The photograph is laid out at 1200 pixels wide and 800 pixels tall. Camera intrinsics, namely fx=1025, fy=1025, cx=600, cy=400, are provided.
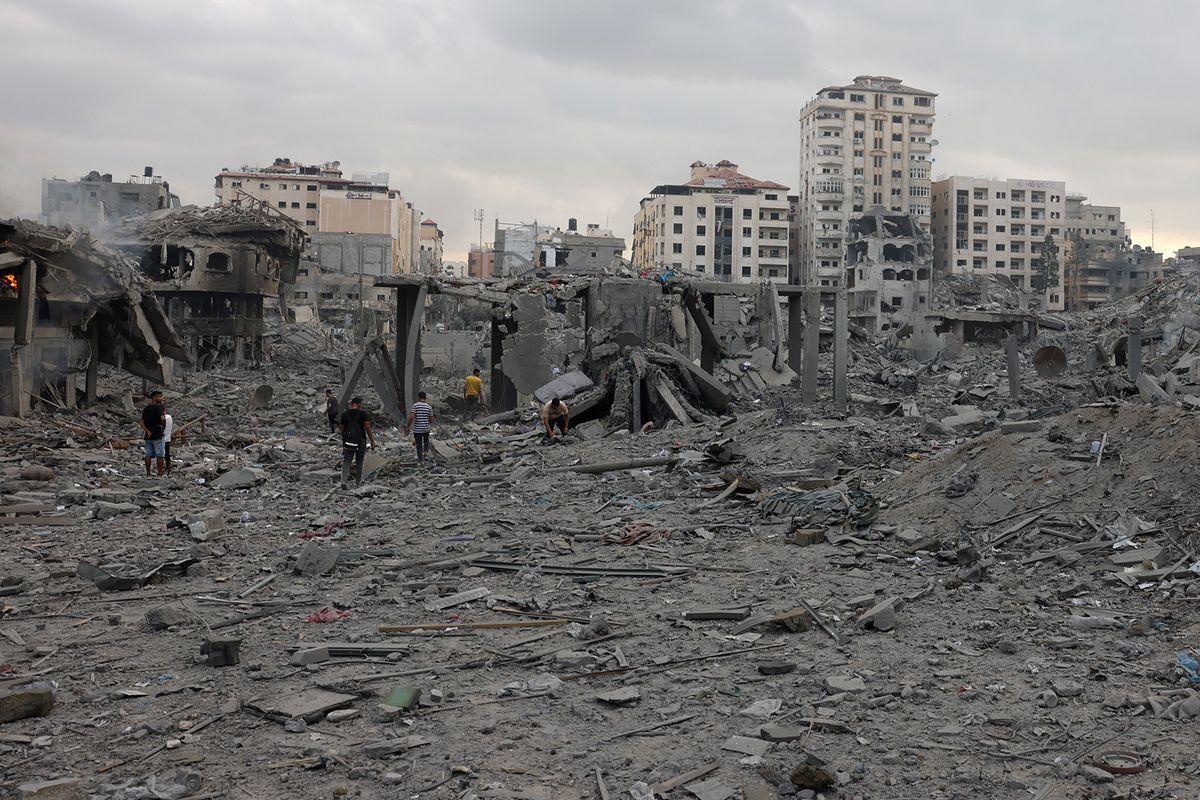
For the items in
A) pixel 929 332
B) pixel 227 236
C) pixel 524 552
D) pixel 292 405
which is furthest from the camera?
pixel 929 332

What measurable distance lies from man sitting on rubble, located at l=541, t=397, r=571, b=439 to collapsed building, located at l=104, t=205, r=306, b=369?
2371 centimetres

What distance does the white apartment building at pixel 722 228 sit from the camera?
81688 millimetres

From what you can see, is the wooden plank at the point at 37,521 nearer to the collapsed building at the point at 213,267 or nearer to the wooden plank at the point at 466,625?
the wooden plank at the point at 466,625

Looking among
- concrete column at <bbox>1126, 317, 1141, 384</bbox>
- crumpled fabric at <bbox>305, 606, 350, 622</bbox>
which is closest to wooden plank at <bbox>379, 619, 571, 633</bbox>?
crumpled fabric at <bbox>305, 606, 350, 622</bbox>

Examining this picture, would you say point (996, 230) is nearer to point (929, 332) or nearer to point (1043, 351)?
point (929, 332)

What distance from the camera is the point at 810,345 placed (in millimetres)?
20453

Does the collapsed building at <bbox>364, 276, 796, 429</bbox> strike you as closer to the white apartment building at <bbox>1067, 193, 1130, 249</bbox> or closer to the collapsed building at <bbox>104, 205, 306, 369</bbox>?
the collapsed building at <bbox>104, 205, 306, 369</bbox>

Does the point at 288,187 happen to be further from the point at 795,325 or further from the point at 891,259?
the point at 795,325

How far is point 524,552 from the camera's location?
9258mm

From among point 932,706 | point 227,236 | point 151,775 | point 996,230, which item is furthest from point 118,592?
point 996,230

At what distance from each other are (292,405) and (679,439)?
12.6 meters

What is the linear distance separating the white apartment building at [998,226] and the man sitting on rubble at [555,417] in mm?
77064

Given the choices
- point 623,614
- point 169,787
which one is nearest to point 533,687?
point 623,614

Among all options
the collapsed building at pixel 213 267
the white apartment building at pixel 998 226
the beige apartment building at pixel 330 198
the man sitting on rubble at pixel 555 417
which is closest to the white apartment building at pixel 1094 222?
the white apartment building at pixel 998 226
